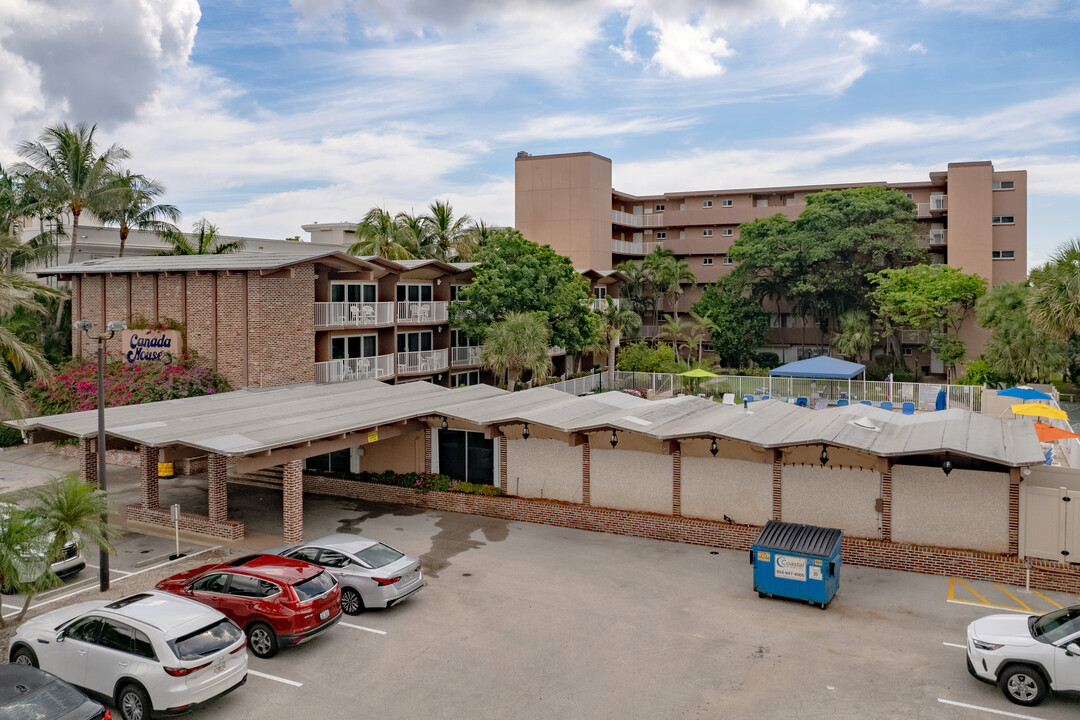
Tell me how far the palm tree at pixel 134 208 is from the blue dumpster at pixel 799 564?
1447 inches

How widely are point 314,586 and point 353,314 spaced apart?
21197 mm

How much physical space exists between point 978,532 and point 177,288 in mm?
28959

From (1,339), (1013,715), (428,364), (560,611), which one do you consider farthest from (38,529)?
(428,364)

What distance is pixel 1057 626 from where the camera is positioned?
11906mm

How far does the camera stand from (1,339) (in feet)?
63.7

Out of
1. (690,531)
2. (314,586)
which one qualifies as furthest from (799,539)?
(314,586)

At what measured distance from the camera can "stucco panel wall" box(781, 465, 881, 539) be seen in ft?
62.7

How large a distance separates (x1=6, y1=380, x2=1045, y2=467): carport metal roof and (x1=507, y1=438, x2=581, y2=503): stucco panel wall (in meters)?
0.93

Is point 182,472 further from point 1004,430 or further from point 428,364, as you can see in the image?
point 1004,430

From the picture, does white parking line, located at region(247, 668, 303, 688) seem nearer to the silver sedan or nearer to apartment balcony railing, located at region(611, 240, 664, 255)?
the silver sedan

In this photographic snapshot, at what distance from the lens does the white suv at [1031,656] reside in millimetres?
11516

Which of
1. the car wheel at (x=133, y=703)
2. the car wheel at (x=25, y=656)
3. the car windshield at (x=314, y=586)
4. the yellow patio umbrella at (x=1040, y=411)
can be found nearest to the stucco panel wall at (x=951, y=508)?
the yellow patio umbrella at (x=1040, y=411)

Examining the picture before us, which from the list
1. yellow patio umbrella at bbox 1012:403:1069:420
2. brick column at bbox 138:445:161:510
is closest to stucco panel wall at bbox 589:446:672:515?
brick column at bbox 138:445:161:510

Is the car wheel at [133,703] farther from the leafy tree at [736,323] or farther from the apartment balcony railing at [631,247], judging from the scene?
the apartment balcony railing at [631,247]
